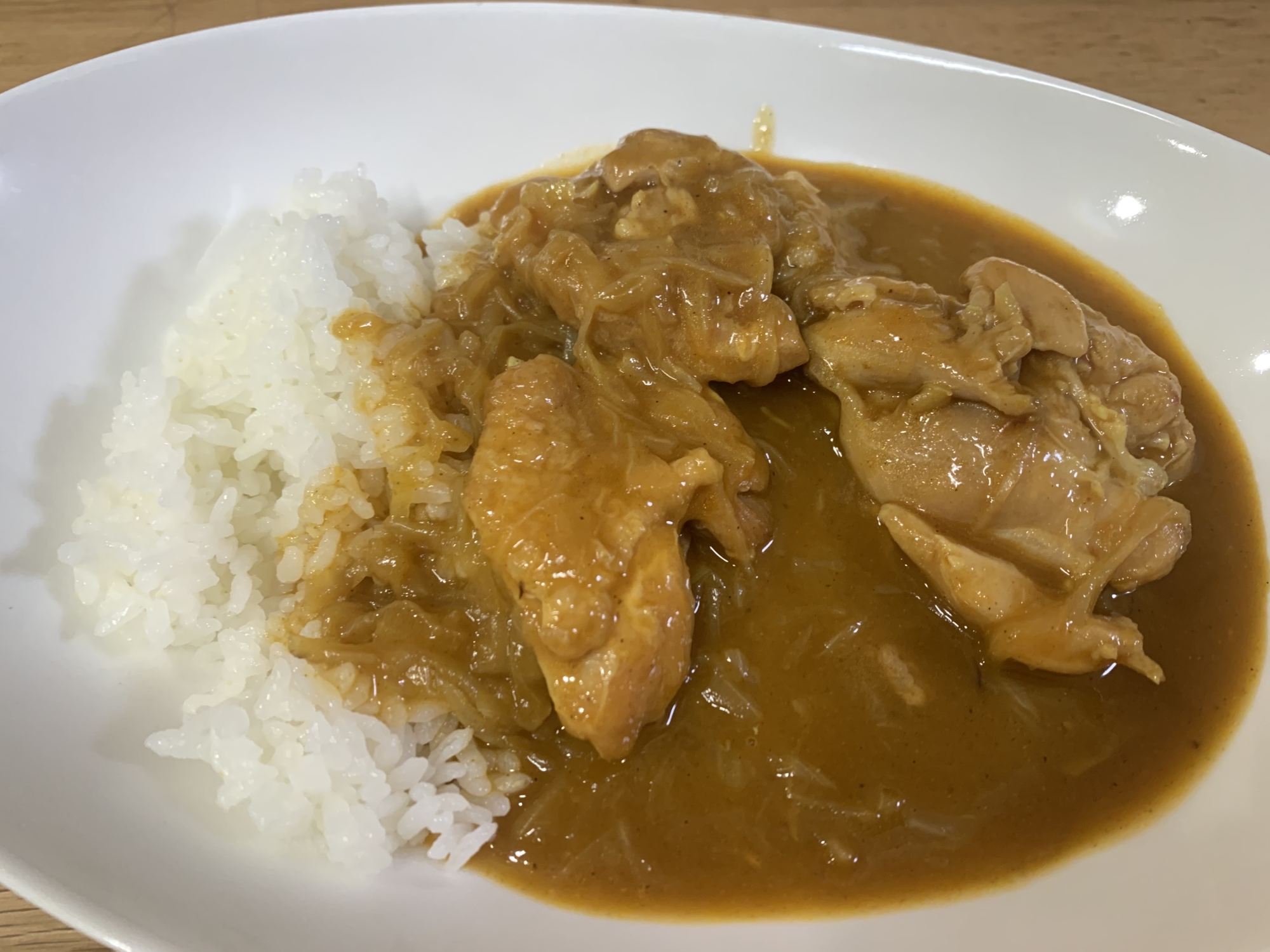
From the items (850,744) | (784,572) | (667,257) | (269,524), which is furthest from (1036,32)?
(269,524)

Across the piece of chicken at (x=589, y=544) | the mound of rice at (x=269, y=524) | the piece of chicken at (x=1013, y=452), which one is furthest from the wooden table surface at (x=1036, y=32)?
the piece of chicken at (x=589, y=544)

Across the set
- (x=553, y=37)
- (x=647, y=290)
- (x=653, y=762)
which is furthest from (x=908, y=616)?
(x=553, y=37)

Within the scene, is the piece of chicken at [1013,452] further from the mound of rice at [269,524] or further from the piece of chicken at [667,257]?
the mound of rice at [269,524]

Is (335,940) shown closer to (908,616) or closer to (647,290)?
(908,616)

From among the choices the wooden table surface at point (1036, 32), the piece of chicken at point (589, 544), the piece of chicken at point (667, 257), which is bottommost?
the piece of chicken at point (589, 544)

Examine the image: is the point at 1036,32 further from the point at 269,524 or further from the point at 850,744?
the point at 269,524
